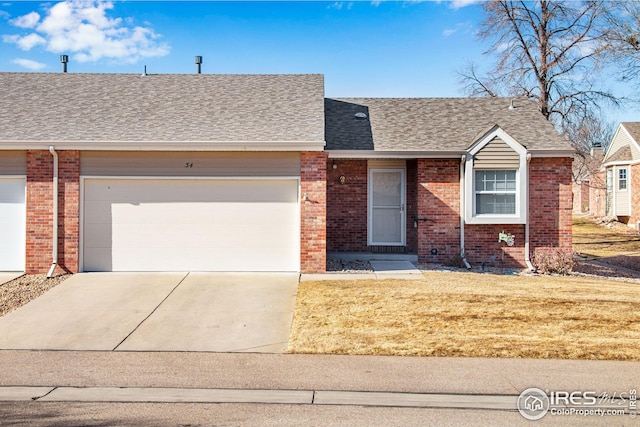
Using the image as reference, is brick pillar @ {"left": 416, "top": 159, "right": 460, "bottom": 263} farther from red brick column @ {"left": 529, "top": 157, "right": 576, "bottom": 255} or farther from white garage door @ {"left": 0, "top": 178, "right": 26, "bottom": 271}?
white garage door @ {"left": 0, "top": 178, "right": 26, "bottom": 271}

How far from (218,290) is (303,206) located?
9.18ft

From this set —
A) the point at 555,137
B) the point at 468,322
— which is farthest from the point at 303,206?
the point at 555,137

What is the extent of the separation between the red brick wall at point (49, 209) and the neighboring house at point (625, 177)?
90.0ft

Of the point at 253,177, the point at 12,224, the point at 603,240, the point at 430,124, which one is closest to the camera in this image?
the point at 12,224

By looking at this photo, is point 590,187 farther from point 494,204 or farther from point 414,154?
point 414,154

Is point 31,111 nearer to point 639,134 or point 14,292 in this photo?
point 14,292

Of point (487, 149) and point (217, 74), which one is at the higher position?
point (217, 74)

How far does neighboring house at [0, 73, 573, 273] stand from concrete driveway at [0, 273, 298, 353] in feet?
3.20

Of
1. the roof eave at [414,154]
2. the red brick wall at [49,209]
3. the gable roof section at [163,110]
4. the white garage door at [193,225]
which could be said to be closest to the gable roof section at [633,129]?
the roof eave at [414,154]

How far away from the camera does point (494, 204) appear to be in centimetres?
1390

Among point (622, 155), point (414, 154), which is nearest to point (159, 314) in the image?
point (414, 154)

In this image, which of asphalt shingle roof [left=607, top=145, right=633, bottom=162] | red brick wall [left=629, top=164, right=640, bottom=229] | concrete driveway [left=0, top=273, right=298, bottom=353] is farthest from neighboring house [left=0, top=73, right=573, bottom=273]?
asphalt shingle roof [left=607, top=145, right=633, bottom=162]

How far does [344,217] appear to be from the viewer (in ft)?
48.8

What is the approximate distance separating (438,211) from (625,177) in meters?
21.5
